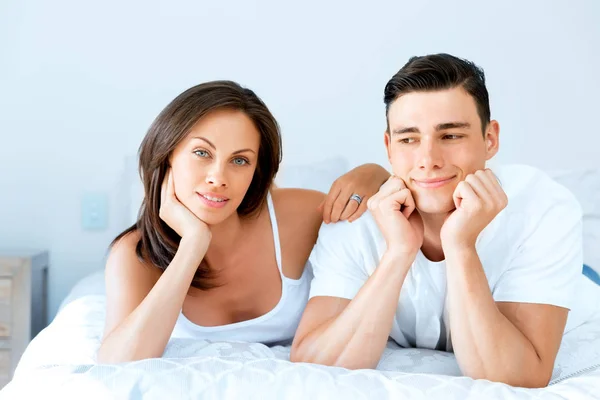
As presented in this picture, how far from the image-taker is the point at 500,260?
1404 millimetres

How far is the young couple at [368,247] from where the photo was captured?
128cm

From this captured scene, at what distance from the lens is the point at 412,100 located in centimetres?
138

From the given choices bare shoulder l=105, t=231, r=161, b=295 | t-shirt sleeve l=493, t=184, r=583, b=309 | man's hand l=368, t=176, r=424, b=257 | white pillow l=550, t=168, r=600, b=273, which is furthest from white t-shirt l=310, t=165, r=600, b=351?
white pillow l=550, t=168, r=600, b=273

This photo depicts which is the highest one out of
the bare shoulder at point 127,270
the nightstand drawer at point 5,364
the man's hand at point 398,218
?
the man's hand at point 398,218

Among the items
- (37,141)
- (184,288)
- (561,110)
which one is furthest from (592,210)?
(37,141)

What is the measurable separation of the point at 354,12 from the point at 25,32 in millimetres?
1235

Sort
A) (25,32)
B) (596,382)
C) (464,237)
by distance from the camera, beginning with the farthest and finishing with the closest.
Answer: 1. (25,32)
2. (464,237)
3. (596,382)

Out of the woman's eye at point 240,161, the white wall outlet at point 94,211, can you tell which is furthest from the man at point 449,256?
the white wall outlet at point 94,211

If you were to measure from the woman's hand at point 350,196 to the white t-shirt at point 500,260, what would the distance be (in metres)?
0.02

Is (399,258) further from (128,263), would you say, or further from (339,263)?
(128,263)

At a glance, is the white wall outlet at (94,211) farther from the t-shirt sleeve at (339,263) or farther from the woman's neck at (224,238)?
the t-shirt sleeve at (339,263)

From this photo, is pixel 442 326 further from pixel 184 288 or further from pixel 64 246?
pixel 64 246

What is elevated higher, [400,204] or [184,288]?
[400,204]

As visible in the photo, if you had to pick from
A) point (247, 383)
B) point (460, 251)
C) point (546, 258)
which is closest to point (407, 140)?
point (460, 251)
